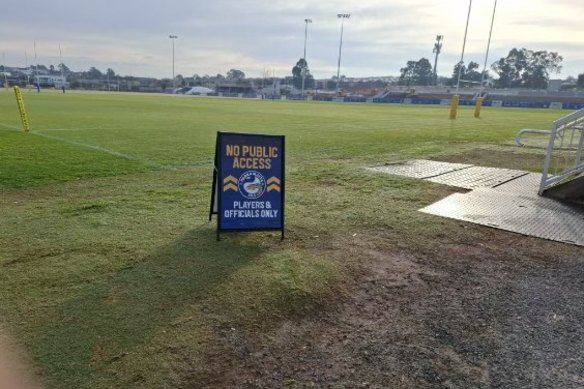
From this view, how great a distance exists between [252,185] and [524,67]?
154 meters

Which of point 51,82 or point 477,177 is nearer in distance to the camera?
point 477,177

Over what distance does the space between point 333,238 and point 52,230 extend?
3.29 meters

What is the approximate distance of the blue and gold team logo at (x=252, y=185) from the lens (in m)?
4.67

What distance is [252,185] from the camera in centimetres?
472

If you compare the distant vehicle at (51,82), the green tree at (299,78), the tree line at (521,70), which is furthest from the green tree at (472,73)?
the distant vehicle at (51,82)

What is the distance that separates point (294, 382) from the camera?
260 cm

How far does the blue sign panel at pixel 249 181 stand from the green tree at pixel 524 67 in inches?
5793

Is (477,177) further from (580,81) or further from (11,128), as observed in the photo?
(580,81)

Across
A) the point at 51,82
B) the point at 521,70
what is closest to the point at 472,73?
the point at 521,70

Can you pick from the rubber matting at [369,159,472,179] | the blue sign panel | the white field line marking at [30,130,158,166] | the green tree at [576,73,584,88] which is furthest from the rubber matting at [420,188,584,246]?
the green tree at [576,73,584,88]

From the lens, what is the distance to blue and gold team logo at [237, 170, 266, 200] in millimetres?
4668

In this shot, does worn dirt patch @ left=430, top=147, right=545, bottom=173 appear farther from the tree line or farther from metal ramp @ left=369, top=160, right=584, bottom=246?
the tree line

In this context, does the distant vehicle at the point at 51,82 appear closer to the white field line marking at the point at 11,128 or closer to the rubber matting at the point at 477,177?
the white field line marking at the point at 11,128

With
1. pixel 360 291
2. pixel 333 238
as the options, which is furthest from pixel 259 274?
pixel 333 238
